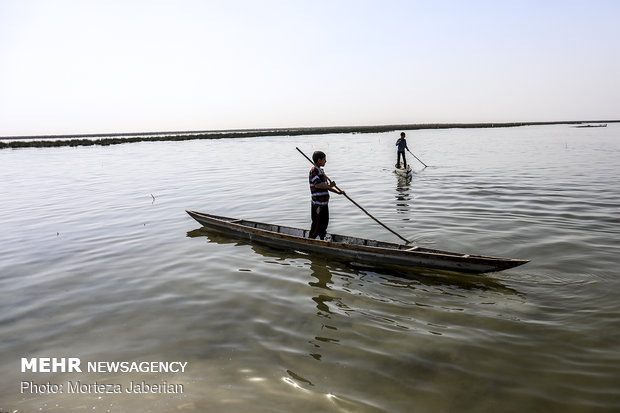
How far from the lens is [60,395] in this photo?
13.9 ft

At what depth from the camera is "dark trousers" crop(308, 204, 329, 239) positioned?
29.5 ft

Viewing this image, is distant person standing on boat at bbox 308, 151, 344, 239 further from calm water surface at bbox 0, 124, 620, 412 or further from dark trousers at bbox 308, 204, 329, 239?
calm water surface at bbox 0, 124, 620, 412

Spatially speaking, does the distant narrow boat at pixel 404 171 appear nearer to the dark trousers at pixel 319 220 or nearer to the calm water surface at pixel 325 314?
the calm water surface at pixel 325 314

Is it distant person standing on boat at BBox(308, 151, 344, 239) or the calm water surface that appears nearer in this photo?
the calm water surface

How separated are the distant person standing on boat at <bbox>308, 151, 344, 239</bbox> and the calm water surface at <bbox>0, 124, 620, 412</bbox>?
0.90 meters

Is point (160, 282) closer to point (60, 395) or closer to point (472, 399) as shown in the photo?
point (60, 395)

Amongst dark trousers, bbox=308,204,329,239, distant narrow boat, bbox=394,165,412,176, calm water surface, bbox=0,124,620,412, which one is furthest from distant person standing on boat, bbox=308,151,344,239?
distant narrow boat, bbox=394,165,412,176

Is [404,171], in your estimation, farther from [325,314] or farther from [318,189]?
[325,314]

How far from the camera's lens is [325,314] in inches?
235

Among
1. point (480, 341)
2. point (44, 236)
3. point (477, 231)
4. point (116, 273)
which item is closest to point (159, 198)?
point (44, 236)

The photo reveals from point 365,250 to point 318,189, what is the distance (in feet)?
6.34

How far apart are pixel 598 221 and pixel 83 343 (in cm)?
1251

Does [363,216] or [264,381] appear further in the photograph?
[363,216]

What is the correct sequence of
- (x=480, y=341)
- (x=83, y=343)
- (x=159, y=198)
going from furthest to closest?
(x=159, y=198)
(x=83, y=343)
(x=480, y=341)
